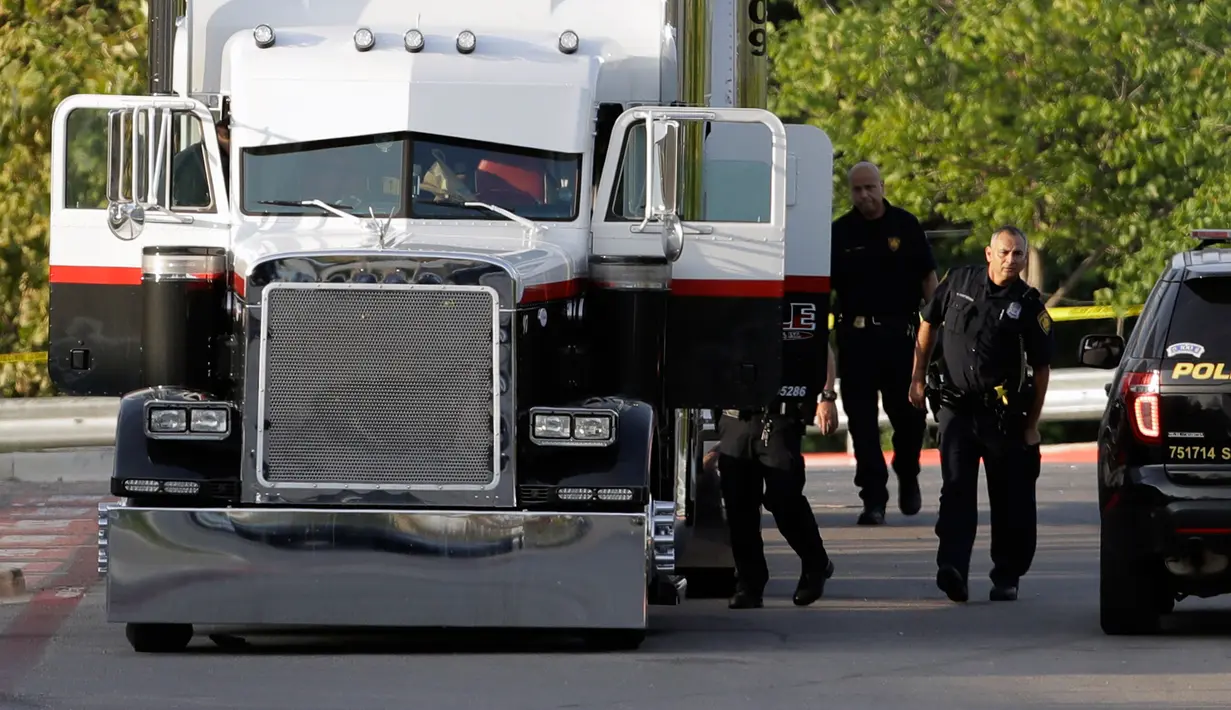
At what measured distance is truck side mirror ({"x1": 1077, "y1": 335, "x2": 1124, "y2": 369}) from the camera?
11.2 meters

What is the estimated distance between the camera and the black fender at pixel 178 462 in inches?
385

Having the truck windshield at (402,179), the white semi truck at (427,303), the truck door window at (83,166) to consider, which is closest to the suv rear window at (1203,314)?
the white semi truck at (427,303)

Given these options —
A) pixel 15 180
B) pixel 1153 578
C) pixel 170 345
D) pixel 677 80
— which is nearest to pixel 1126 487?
pixel 1153 578

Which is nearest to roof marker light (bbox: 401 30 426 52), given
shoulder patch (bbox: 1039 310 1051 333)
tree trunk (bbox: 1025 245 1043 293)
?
shoulder patch (bbox: 1039 310 1051 333)

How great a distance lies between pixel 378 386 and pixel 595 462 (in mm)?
907

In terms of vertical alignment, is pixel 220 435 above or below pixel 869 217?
below

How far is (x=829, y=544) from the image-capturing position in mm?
14812

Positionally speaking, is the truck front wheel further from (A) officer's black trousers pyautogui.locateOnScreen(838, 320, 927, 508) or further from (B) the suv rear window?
(A) officer's black trousers pyautogui.locateOnScreen(838, 320, 927, 508)

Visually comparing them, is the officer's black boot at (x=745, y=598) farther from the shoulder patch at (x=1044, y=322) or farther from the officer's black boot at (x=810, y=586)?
the shoulder patch at (x=1044, y=322)

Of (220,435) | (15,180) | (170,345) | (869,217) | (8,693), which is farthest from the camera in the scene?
(15,180)

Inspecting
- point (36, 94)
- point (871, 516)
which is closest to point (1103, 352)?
point (871, 516)

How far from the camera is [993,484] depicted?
12.0m

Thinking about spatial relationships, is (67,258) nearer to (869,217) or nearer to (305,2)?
(305,2)

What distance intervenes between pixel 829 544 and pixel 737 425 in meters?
3.37
